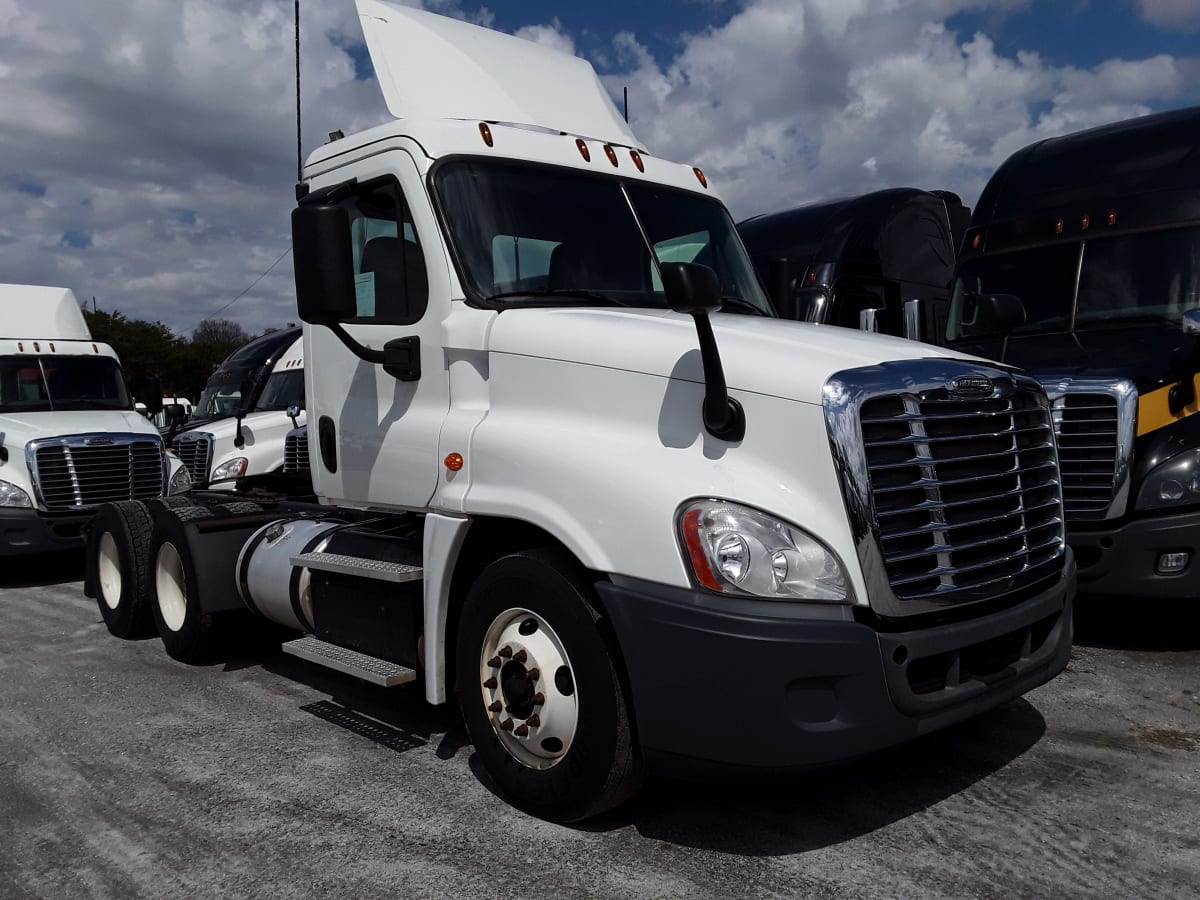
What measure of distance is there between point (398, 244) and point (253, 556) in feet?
7.61

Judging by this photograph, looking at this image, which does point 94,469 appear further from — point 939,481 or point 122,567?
point 939,481

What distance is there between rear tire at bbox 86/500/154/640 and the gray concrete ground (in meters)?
1.33

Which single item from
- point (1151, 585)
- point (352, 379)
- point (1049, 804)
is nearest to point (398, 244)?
point (352, 379)

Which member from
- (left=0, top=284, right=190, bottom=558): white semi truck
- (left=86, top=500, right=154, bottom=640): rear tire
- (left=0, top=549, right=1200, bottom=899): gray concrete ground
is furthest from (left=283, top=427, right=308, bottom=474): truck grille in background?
(left=0, top=549, right=1200, bottom=899): gray concrete ground

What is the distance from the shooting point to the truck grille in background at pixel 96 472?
10.2m

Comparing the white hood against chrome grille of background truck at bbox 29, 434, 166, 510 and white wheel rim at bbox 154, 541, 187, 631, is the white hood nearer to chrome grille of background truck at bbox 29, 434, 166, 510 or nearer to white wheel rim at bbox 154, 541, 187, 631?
white wheel rim at bbox 154, 541, 187, 631

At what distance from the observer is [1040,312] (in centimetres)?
732

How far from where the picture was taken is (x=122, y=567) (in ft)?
23.0

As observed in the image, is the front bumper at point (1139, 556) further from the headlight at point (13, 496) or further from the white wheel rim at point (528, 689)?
the headlight at point (13, 496)

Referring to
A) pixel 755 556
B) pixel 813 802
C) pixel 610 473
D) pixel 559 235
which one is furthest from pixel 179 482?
pixel 755 556

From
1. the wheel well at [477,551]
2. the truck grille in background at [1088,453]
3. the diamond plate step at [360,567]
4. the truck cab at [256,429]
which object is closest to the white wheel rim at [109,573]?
the diamond plate step at [360,567]

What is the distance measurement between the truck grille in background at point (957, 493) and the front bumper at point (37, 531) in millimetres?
8887

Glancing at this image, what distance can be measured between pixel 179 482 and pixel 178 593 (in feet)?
16.6

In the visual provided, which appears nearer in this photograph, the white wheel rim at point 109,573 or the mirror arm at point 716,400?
the mirror arm at point 716,400
